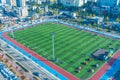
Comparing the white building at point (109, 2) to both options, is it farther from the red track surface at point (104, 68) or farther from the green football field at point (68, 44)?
the red track surface at point (104, 68)

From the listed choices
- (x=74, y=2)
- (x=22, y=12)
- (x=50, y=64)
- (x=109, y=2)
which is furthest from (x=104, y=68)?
(x=74, y=2)

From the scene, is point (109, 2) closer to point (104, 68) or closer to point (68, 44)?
point (68, 44)

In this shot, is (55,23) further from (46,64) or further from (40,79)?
(40,79)

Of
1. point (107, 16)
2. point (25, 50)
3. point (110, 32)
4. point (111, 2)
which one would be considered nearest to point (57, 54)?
point (25, 50)

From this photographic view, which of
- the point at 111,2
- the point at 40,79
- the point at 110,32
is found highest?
the point at 111,2

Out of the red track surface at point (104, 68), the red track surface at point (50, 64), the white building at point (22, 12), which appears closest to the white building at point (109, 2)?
the white building at point (22, 12)
